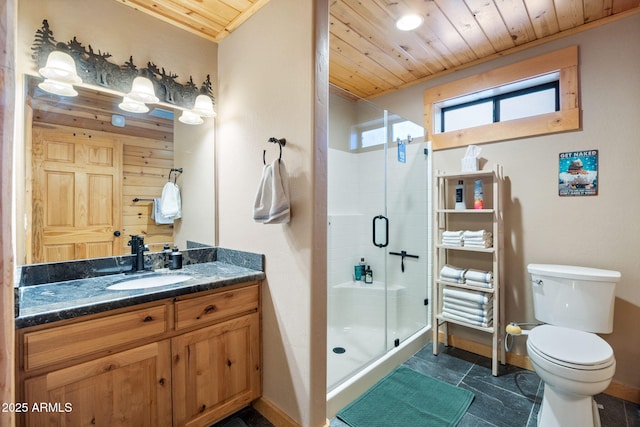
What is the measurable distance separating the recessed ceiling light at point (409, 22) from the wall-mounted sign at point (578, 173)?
1.39m

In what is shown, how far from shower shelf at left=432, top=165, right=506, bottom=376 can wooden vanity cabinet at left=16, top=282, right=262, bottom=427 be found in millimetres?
1630

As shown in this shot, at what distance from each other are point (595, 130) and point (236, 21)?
253 cm

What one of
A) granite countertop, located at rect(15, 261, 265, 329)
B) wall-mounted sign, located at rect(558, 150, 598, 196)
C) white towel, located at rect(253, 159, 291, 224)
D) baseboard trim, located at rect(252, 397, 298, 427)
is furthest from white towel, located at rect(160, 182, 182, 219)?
wall-mounted sign, located at rect(558, 150, 598, 196)

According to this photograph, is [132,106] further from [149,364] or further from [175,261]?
[149,364]

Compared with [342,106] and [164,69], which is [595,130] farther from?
[164,69]

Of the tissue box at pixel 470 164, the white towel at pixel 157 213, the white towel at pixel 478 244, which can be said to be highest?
the tissue box at pixel 470 164

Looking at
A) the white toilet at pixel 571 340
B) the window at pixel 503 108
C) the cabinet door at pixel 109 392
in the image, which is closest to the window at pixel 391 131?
the window at pixel 503 108

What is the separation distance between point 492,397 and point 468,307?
0.61 metres

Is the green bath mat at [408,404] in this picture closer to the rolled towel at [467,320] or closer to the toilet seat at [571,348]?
the rolled towel at [467,320]

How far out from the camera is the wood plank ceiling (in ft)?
5.77

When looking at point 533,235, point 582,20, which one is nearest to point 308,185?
point 533,235

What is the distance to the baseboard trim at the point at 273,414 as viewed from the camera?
61.9 inches

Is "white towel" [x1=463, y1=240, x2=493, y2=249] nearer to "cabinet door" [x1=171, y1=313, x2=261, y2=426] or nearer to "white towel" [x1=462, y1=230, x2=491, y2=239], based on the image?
"white towel" [x1=462, y1=230, x2=491, y2=239]

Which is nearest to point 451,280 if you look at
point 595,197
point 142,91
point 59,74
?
point 595,197
